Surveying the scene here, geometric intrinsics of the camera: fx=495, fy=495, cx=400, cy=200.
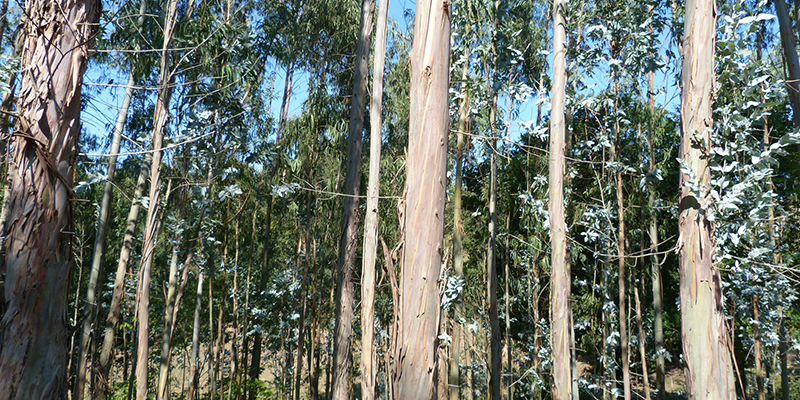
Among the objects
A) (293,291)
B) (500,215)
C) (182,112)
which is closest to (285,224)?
(293,291)

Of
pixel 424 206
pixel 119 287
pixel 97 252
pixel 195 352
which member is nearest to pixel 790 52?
pixel 424 206

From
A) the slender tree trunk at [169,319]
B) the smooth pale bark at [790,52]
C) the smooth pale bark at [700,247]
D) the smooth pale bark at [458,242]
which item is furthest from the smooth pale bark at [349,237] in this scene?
the smooth pale bark at [790,52]

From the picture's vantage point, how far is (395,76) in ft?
33.4

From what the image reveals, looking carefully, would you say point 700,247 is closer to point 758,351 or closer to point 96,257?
point 758,351

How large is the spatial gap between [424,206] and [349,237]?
3.87 m

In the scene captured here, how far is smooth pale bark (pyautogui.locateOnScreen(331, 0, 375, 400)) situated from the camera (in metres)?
5.91

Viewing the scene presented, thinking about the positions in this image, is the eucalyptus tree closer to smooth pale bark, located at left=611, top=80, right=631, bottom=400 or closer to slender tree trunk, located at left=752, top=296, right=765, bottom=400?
smooth pale bark, located at left=611, top=80, right=631, bottom=400

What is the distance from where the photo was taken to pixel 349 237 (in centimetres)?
615

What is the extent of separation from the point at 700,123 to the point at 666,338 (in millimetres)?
10647

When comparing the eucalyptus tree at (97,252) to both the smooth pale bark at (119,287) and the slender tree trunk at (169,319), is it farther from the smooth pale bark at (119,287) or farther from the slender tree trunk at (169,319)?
the slender tree trunk at (169,319)

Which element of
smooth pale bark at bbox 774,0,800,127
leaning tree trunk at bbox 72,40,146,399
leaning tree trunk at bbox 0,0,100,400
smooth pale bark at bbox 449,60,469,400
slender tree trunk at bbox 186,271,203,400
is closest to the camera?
leaning tree trunk at bbox 0,0,100,400

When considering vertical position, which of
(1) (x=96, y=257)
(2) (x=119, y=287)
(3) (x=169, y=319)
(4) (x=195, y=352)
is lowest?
(4) (x=195, y=352)

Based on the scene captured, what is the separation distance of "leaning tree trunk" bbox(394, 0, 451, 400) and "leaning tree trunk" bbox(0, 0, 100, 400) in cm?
190

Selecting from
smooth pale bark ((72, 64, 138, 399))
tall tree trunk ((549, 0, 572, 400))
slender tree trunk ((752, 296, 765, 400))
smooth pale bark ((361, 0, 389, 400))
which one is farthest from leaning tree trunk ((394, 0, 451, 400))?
slender tree trunk ((752, 296, 765, 400))
